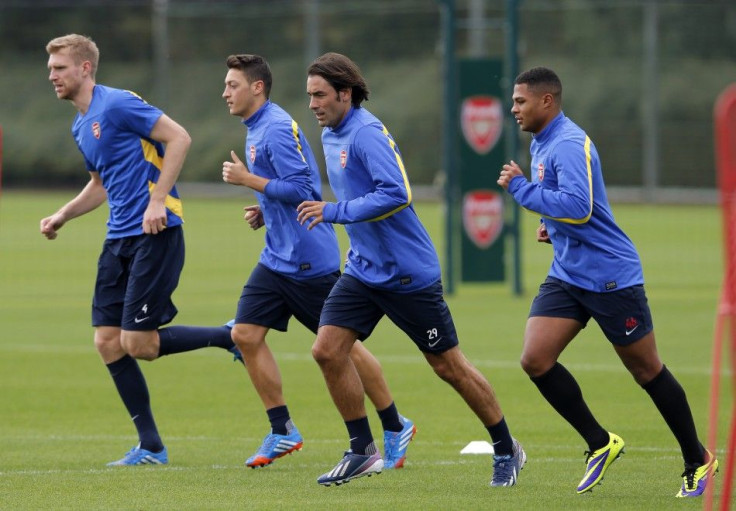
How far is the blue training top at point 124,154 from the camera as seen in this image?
902 centimetres

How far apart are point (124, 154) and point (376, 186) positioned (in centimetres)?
208

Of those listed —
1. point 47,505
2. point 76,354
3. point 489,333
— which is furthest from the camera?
point 489,333

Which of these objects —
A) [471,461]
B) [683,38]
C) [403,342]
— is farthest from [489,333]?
[683,38]

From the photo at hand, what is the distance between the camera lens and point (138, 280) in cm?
892

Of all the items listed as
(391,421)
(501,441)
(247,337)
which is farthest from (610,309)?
(247,337)

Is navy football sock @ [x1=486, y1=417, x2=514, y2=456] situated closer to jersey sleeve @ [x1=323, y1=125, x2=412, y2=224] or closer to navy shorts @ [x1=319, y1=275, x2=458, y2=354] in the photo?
navy shorts @ [x1=319, y1=275, x2=458, y2=354]

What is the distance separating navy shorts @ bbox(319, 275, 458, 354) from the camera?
7828 millimetres

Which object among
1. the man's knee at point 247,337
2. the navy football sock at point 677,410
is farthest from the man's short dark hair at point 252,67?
the navy football sock at point 677,410

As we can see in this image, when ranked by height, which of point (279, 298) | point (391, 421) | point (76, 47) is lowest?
point (391, 421)

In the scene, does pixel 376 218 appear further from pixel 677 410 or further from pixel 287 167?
pixel 677 410

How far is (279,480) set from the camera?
8.19 m

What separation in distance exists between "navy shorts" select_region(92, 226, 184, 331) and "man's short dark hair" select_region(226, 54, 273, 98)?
3.41ft

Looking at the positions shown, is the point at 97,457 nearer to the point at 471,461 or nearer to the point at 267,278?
the point at 267,278

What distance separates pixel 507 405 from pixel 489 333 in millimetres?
4469
